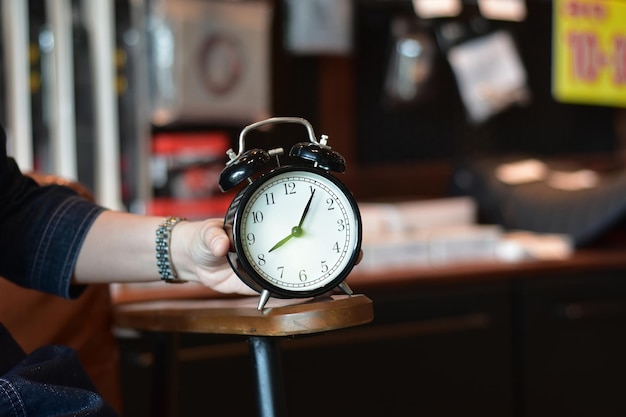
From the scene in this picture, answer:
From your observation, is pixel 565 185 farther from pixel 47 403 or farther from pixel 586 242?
pixel 47 403

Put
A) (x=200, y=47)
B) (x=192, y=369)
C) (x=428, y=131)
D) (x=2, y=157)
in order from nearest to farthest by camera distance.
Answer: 1. (x=2, y=157)
2. (x=192, y=369)
3. (x=200, y=47)
4. (x=428, y=131)

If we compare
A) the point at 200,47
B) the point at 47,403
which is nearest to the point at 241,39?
the point at 200,47

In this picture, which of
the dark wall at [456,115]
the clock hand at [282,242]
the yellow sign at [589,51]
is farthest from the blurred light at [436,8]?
the clock hand at [282,242]

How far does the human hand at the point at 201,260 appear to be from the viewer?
114 cm

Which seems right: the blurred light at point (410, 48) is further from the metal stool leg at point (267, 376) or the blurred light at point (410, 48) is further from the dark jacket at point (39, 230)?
the metal stool leg at point (267, 376)

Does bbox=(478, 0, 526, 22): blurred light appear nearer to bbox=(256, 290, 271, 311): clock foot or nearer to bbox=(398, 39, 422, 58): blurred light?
bbox=(398, 39, 422, 58): blurred light

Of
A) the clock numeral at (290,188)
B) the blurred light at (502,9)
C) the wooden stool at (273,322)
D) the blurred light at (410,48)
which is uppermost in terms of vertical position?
the blurred light at (502,9)

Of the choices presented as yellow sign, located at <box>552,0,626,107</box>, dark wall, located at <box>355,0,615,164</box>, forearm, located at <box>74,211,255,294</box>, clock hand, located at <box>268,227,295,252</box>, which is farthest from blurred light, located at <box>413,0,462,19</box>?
clock hand, located at <box>268,227,295,252</box>

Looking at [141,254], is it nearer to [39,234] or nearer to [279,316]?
[39,234]

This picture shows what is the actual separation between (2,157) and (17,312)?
307 millimetres

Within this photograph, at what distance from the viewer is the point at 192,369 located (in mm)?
1865

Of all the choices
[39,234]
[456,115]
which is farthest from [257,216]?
[456,115]

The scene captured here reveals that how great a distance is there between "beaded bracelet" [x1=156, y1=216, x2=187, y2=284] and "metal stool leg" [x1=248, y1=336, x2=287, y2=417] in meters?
0.21

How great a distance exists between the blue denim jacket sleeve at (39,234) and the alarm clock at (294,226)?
28 centimetres
